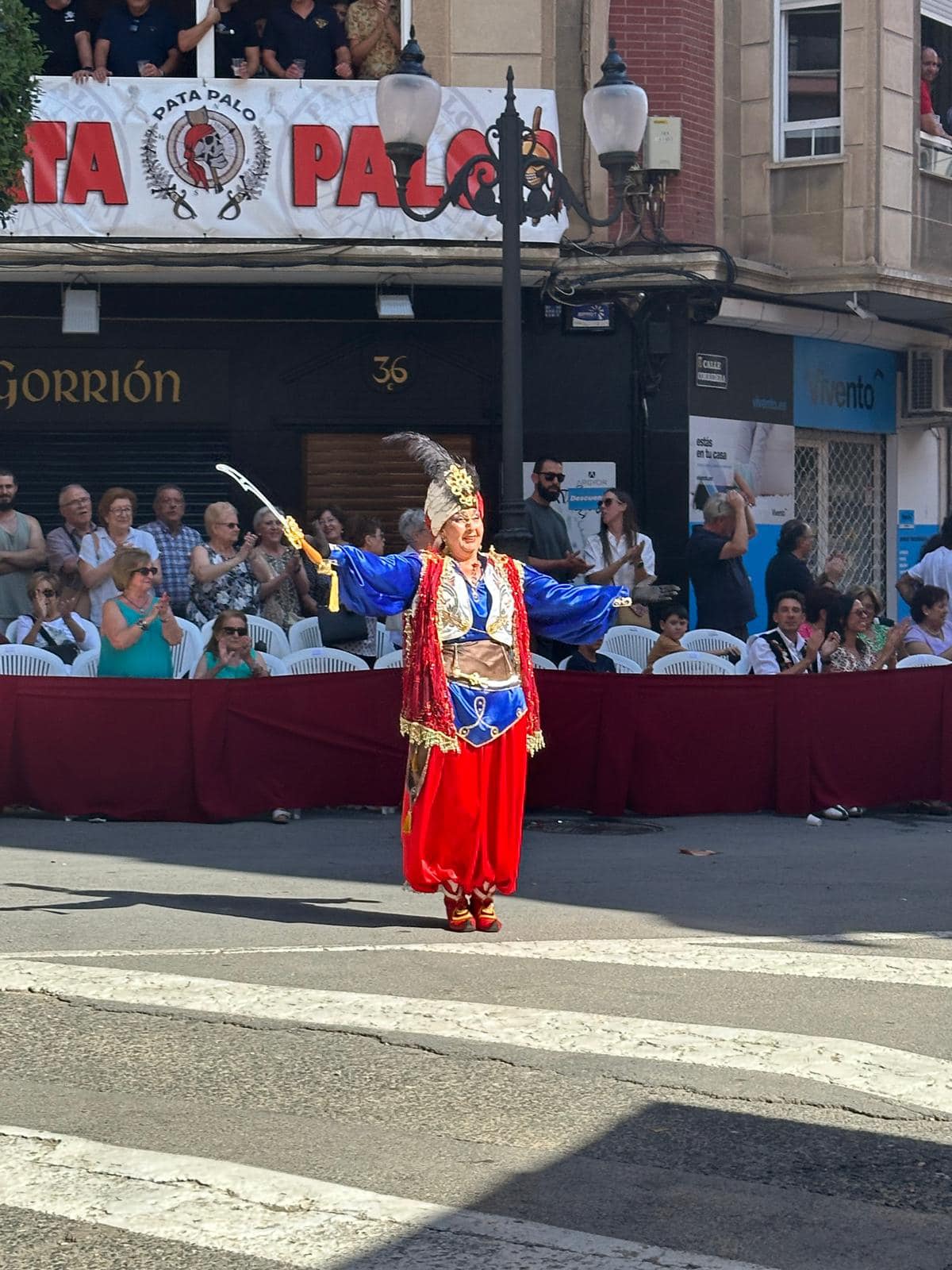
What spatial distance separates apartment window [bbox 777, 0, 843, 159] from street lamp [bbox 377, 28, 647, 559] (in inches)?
241

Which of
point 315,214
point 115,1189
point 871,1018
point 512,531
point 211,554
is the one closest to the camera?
point 115,1189

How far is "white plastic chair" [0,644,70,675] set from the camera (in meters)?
12.4

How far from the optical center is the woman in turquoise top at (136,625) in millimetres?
12133

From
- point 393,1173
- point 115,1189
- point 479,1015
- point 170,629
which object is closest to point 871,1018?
point 479,1015

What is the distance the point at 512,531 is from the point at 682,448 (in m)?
6.00

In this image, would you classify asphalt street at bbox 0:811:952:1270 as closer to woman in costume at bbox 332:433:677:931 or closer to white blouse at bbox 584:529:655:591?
woman in costume at bbox 332:433:677:931

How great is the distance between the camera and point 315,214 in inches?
A: 629

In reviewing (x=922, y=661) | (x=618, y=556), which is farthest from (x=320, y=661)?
(x=922, y=661)

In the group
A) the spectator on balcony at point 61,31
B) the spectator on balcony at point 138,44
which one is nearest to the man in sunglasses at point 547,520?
the spectator on balcony at point 138,44

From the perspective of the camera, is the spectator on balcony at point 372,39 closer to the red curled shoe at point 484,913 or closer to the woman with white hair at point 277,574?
the woman with white hair at point 277,574

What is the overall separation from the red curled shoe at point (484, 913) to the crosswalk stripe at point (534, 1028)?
5.22 ft

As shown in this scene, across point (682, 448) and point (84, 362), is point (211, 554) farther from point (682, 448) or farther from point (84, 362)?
point (682, 448)

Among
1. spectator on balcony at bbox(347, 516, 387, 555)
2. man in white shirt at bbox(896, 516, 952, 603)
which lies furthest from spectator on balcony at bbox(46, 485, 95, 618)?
man in white shirt at bbox(896, 516, 952, 603)

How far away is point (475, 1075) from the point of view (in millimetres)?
5785
